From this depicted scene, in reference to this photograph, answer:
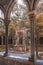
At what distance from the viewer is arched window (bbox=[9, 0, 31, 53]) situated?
16.5m

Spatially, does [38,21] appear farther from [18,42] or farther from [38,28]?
[18,42]

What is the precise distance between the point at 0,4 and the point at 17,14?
20.5ft

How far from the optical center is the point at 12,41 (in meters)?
20.9

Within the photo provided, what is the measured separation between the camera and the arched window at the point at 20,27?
1649 centimetres

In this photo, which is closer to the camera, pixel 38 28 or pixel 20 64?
pixel 20 64

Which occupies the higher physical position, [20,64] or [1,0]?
[1,0]

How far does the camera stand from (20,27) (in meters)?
17.7

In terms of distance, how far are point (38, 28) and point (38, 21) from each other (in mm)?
496

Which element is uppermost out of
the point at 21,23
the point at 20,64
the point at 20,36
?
the point at 21,23

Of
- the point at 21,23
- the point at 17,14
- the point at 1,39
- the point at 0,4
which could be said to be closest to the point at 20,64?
the point at 0,4

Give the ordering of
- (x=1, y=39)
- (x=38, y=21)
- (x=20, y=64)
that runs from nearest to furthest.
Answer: (x=20, y=64), (x=38, y=21), (x=1, y=39)

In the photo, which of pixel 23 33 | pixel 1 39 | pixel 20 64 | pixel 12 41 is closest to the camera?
pixel 20 64

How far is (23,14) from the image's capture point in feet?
55.3

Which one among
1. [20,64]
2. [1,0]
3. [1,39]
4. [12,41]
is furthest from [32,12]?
[1,39]
